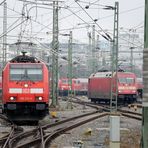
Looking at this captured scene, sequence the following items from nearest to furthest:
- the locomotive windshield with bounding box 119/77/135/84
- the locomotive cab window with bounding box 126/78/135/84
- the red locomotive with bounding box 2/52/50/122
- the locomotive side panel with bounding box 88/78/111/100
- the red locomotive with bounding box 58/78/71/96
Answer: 1. the red locomotive with bounding box 2/52/50/122
2. the locomotive windshield with bounding box 119/77/135/84
3. the locomotive cab window with bounding box 126/78/135/84
4. the locomotive side panel with bounding box 88/78/111/100
5. the red locomotive with bounding box 58/78/71/96

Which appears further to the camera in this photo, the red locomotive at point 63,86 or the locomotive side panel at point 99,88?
the red locomotive at point 63,86

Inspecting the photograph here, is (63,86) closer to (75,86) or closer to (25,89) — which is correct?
(75,86)

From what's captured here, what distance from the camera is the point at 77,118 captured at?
26547 millimetres

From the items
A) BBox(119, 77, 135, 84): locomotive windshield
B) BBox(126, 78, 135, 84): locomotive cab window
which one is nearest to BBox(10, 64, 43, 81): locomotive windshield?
BBox(119, 77, 135, 84): locomotive windshield

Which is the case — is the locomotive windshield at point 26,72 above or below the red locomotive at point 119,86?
above

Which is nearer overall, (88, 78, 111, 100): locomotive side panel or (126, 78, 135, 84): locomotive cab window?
(126, 78, 135, 84): locomotive cab window

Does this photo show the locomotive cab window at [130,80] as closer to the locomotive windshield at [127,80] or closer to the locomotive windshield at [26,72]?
the locomotive windshield at [127,80]

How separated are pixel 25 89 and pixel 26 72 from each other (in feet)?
2.57

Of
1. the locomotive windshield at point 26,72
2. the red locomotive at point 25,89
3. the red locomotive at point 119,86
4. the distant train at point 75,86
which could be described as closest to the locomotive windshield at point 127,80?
the red locomotive at point 119,86

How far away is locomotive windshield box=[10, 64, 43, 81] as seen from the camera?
21.3 m

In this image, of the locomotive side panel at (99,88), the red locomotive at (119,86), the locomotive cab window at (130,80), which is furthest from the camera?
the locomotive side panel at (99,88)

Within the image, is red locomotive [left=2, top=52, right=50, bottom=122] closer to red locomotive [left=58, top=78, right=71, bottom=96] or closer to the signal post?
the signal post

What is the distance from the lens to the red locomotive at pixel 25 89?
21.0 meters

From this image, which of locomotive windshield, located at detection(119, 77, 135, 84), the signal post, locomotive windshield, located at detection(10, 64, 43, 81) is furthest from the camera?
locomotive windshield, located at detection(119, 77, 135, 84)
